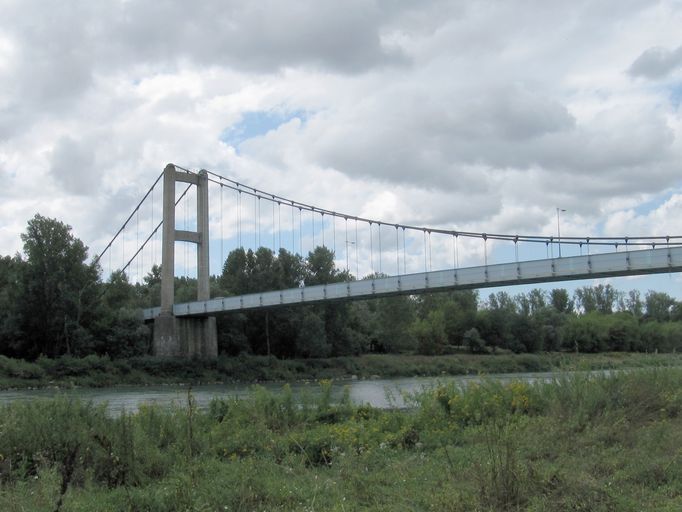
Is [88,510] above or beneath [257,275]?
beneath

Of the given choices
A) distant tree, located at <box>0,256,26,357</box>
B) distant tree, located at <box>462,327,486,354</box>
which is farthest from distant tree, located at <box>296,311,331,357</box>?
distant tree, located at <box>0,256,26,357</box>

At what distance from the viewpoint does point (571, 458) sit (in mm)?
6223

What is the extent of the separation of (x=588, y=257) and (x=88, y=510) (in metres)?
29.3

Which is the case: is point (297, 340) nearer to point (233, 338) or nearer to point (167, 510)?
point (233, 338)

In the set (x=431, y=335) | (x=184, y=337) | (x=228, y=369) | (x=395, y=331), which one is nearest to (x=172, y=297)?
(x=184, y=337)

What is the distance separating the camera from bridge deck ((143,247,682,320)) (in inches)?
1161

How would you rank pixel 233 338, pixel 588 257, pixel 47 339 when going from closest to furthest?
pixel 588 257 < pixel 47 339 < pixel 233 338

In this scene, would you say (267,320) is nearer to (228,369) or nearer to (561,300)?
(228,369)

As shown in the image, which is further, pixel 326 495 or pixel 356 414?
pixel 356 414

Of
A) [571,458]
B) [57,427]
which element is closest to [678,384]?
[571,458]

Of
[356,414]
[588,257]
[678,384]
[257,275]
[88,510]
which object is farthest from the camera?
[257,275]

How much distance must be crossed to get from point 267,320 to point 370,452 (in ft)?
161

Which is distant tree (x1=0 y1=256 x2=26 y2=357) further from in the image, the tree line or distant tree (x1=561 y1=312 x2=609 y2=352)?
distant tree (x1=561 y1=312 x2=609 y2=352)

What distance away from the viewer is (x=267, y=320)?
55844 mm
